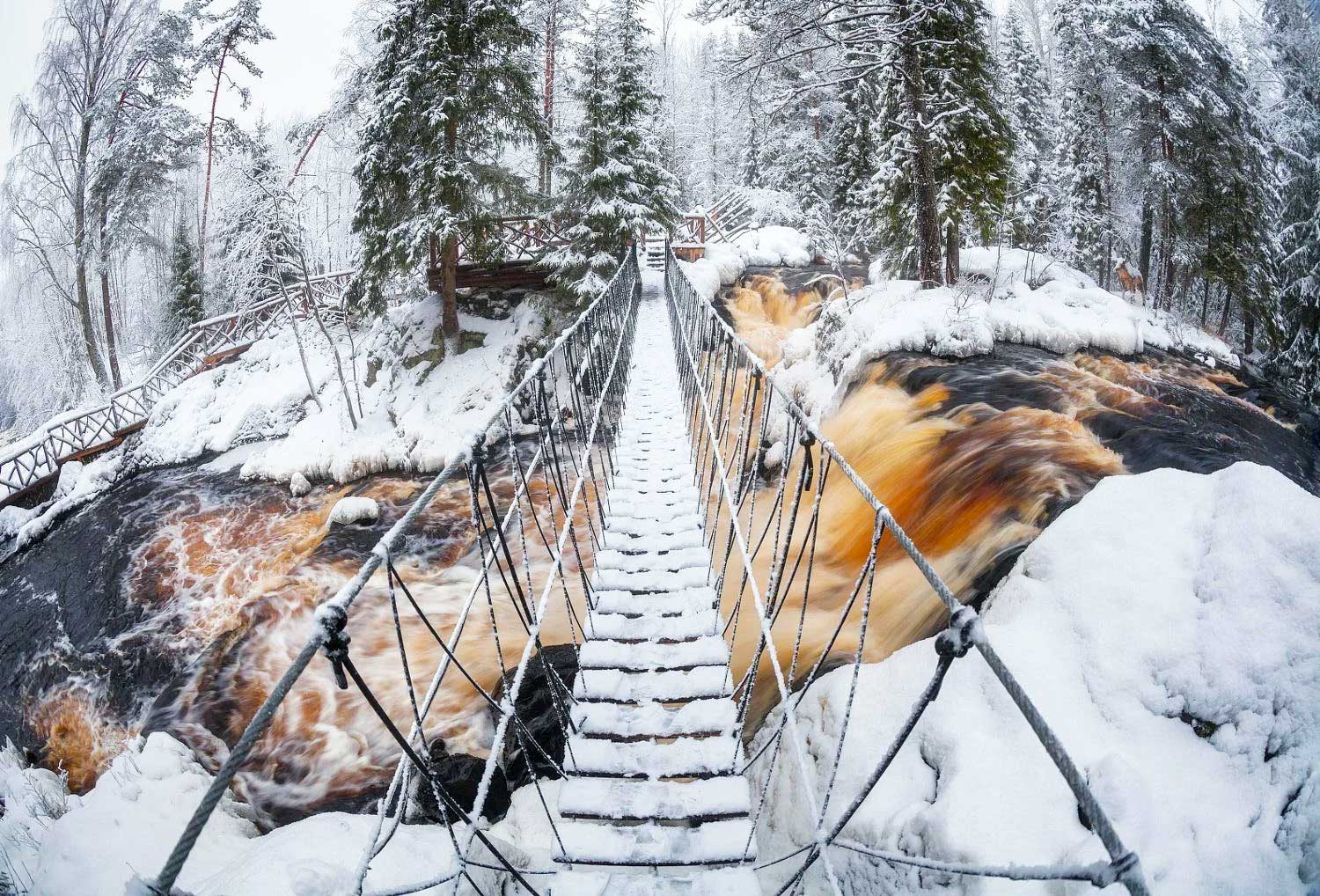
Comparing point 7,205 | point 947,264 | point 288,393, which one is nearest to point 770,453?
point 947,264

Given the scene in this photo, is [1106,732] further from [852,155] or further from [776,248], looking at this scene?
[852,155]

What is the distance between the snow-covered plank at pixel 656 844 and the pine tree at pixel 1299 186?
17.7 m

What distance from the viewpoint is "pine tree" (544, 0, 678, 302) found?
42.7 feet

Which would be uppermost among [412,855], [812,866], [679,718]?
[679,718]

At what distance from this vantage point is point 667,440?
6305 mm

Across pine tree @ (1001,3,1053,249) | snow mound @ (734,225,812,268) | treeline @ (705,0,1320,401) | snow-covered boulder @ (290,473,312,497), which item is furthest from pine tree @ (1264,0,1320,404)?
snow-covered boulder @ (290,473,312,497)

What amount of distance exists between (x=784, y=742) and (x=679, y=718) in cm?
79

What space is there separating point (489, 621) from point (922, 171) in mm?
9420

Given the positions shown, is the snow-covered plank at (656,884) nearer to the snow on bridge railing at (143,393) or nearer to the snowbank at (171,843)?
the snowbank at (171,843)

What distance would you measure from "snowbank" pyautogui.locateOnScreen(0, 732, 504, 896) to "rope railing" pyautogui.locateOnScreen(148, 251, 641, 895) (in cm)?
21

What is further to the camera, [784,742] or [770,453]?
[770,453]

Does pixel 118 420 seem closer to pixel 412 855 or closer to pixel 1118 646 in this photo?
pixel 412 855

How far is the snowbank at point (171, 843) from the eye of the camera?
291cm

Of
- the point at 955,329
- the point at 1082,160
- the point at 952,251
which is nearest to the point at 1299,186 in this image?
the point at 1082,160
